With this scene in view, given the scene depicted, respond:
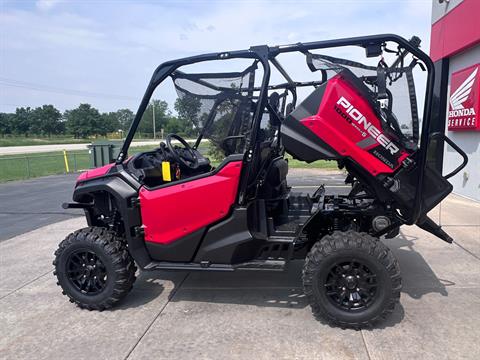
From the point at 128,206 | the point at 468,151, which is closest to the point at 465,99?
the point at 468,151

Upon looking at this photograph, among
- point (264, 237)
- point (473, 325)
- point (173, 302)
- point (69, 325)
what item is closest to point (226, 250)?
point (264, 237)

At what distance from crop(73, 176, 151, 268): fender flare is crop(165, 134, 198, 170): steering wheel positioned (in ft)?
1.87

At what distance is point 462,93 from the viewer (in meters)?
9.22

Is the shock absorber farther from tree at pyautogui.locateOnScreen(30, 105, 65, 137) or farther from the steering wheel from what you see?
tree at pyautogui.locateOnScreen(30, 105, 65, 137)

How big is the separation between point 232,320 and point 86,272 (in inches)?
60.1

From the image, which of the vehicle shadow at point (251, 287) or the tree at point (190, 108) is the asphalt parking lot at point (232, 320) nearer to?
the vehicle shadow at point (251, 287)

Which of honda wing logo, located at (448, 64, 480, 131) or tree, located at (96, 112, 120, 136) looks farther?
tree, located at (96, 112, 120, 136)

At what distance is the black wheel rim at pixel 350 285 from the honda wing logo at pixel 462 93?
24.0ft

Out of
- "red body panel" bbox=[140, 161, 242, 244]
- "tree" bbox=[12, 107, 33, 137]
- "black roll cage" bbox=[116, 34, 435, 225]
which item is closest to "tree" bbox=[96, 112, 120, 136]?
"tree" bbox=[12, 107, 33, 137]

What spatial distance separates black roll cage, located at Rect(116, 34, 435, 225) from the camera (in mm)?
3307

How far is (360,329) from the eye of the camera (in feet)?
10.9

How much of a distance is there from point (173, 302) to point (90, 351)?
1.01 meters

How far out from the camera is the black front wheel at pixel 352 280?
3.27m

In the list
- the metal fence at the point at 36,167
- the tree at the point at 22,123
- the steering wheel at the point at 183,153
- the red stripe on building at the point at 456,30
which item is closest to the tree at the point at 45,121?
the tree at the point at 22,123
